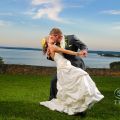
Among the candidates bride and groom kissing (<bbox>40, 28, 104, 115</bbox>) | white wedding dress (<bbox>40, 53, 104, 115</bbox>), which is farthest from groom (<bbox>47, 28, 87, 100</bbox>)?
white wedding dress (<bbox>40, 53, 104, 115</bbox>)

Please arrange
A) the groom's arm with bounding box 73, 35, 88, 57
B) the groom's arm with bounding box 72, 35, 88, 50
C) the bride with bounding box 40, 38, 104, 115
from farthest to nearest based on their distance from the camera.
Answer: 1. the groom's arm with bounding box 72, 35, 88, 50
2. the groom's arm with bounding box 73, 35, 88, 57
3. the bride with bounding box 40, 38, 104, 115

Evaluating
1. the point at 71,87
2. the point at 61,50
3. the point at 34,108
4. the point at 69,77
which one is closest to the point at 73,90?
the point at 71,87

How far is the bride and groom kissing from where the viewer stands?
10641mm

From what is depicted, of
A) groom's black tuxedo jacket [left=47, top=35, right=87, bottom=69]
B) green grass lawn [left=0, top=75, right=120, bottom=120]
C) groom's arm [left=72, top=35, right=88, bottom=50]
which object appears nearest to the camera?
green grass lawn [left=0, top=75, right=120, bottom=120]

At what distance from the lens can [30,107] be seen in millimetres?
11766

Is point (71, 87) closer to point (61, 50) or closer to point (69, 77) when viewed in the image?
point (69, 77)

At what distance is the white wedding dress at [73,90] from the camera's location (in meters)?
10.6

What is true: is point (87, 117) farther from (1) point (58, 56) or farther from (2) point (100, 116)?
(1) point (58, 56)

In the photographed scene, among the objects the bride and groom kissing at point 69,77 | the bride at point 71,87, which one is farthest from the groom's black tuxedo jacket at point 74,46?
the bride at point 71,87

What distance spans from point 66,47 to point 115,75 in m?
15.3

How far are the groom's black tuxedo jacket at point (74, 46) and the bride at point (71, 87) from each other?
0.89ft

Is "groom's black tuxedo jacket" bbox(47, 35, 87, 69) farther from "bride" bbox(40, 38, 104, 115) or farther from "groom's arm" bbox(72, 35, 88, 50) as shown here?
"bride" bbox(40, 38, 104, 115)

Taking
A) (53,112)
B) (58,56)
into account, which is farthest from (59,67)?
(53,112)

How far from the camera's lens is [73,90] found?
10875mm
